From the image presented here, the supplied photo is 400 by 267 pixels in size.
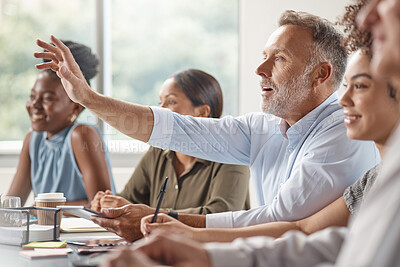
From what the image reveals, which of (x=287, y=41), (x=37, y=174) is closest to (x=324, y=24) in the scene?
(x=287, y=41)

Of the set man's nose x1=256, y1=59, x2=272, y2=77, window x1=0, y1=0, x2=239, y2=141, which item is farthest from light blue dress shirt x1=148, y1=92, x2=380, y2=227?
window x1=0, y1=0, x2=239, y2=141

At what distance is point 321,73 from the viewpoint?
2.24 meters

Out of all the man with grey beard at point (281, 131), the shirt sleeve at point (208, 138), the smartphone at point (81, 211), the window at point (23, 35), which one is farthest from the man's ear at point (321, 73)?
the window at point (23, 35)

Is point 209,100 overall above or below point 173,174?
above

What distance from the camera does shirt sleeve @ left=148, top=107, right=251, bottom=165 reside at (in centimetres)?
231

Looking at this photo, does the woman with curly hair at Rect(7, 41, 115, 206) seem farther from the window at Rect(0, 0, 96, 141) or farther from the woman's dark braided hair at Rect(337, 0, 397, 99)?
the woman's dark braided hair at Rect(337, 0, 397, 99)

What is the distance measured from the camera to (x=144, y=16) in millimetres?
4551

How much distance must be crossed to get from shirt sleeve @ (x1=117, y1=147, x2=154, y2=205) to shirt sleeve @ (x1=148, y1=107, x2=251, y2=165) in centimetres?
64

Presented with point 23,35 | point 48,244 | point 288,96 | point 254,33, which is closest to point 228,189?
point 288,96

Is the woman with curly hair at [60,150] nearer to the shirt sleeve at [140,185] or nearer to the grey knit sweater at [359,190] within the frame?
the shirt sleeve at [140,185]

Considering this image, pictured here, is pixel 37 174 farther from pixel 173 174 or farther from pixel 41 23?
pixel 41 23

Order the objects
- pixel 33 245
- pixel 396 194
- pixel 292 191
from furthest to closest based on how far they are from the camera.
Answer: pixel 292 191 < pixel 33 245 < pixel 396 194

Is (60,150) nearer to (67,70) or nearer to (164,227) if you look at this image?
(67,70)

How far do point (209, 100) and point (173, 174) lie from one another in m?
0.44
